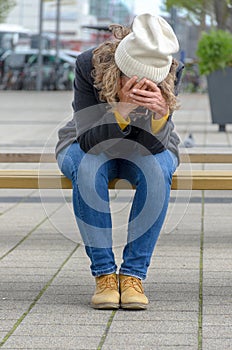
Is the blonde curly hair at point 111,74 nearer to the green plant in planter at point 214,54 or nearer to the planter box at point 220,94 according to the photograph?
the planter box at point 220,94

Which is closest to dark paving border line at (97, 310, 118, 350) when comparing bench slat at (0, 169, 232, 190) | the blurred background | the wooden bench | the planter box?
the wooden bench

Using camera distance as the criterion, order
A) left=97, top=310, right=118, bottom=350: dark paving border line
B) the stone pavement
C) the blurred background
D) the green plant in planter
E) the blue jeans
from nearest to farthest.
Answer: left=97, top=310, right=118, bottom=350: dark paving border line → the stone pavement → the blue jeans → the green plant in planter → the blurred background

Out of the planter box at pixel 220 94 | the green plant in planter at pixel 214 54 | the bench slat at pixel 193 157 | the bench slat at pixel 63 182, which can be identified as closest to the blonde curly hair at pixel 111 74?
the bench slat at pixel 63 182

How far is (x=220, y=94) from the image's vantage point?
15430mm

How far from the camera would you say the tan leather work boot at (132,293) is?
454cm

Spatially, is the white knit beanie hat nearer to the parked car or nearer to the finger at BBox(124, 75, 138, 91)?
the finger at BBox(124, 75, 138, 91)

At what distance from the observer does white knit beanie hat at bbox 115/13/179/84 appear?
14.4 ft

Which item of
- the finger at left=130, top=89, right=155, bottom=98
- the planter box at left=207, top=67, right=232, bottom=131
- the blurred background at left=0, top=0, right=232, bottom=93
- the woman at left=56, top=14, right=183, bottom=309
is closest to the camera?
the finger at left=130, top=89, right=155, bottom=98

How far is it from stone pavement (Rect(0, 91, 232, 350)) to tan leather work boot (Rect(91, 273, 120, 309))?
0.05 meters

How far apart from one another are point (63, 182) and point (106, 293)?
30.3 inches

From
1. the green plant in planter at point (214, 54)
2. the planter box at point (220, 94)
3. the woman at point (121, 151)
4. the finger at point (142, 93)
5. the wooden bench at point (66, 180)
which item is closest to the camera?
the finger at point (142, 93)

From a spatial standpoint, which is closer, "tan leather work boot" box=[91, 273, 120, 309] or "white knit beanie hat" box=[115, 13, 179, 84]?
"white knit beanie hat" box=[115, 13, 179, 84]

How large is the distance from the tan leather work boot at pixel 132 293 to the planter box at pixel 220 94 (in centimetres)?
1065

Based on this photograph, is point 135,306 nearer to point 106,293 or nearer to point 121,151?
point 106,293
